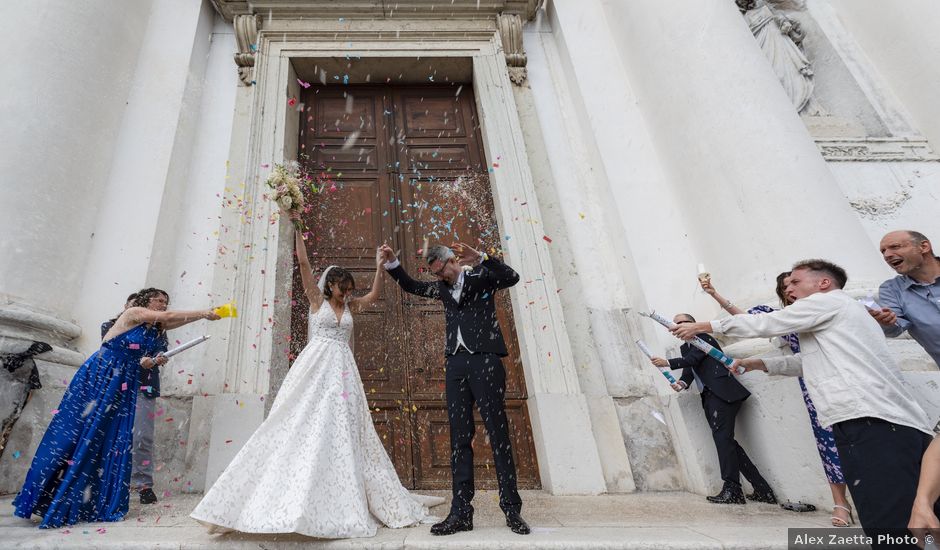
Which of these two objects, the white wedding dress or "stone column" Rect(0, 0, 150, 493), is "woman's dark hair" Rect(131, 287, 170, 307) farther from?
the white wedding dress

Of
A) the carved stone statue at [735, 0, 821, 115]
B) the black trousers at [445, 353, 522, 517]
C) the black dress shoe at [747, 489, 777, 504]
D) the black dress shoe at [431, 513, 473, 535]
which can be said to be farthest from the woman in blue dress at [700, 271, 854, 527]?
the carved stone statue at [735, 0, 821, 115]

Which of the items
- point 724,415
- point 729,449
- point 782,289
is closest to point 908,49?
point 782,289

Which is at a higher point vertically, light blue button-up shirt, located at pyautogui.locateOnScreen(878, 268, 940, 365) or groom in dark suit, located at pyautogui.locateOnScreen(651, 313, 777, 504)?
light blue button-up shirt, located at pyautogui.locateOnScreen(878, 268, 940, 365)

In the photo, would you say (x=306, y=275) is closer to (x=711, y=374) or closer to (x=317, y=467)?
(x=317, y=467)

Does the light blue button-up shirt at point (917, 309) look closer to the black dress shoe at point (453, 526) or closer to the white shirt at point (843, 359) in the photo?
the white shirt at point (843, 359)

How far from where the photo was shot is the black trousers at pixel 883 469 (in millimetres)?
1791

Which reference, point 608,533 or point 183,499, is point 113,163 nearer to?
point 183,499

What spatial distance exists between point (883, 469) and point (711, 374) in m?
1.93

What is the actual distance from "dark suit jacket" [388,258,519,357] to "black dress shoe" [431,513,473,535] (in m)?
0.88

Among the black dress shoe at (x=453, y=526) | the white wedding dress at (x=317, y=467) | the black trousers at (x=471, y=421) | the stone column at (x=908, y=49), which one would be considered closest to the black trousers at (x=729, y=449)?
the black trousers at (x=471, y=421)

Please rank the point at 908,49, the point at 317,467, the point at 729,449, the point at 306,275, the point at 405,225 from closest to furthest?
the point at 317,467 → the point at 306,275 → the point at 729,449 → the point at 908,49 → the point at 405,225

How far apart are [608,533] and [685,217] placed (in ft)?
11.0

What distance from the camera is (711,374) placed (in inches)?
148

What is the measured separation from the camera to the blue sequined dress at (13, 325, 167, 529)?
9.58 ft
